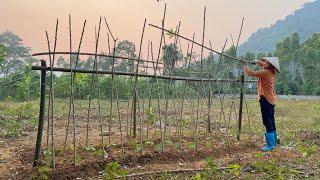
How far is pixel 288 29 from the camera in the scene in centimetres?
12950

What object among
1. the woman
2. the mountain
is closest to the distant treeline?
the woman

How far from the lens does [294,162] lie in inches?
320

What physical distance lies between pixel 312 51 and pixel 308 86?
5469 millimetres

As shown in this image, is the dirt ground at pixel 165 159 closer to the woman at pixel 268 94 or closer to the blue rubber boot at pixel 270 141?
the blue rubber boot at pixel 270 141

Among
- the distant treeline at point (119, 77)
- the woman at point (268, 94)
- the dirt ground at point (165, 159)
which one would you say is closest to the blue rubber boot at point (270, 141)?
the woman at point (268, 94)

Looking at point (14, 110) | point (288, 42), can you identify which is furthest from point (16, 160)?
point (288, 42)


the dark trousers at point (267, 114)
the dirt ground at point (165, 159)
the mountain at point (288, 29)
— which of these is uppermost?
the mountain at point (288, 29)

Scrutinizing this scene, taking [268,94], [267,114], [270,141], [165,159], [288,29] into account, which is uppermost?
[288,29]

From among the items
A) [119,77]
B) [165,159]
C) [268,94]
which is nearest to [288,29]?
[119,77]

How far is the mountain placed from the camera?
122750 mm

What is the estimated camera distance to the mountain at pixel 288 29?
123 m

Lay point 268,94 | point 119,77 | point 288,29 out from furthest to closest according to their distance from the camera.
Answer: point 288,29
point 119,77
point 268,94

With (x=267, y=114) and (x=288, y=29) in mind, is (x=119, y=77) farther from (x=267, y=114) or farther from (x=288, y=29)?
(x=288, y=29)

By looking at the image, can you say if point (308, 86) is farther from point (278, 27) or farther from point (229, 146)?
point (278, 27)
